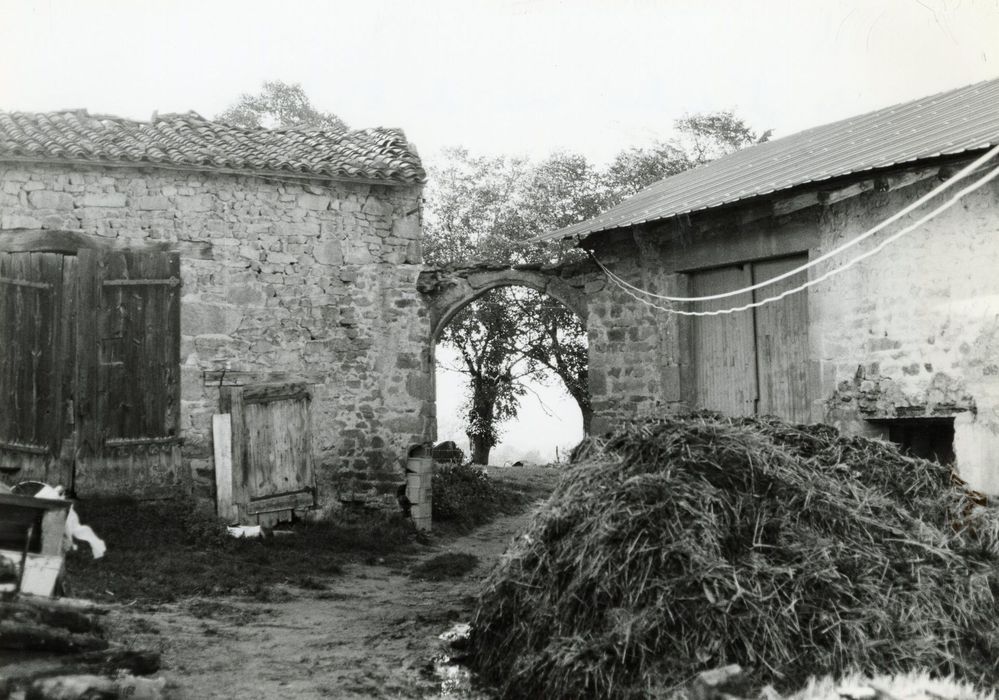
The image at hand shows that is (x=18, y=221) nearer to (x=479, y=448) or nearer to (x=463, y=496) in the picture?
(x=463, y=496)

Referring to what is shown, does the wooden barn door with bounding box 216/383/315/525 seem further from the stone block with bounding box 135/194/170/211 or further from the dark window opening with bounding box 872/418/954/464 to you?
the dark window opening with bounding box 872/418/954/464

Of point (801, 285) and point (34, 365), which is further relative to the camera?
point (34, 365)

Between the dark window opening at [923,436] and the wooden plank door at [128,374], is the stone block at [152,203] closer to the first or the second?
the wooden plank door at [128,374]

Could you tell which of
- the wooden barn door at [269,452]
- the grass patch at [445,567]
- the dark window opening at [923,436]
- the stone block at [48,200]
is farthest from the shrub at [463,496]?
the dark window opening at [923,436]

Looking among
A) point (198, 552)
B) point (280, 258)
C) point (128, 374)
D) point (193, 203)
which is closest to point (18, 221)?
point (193, 203)

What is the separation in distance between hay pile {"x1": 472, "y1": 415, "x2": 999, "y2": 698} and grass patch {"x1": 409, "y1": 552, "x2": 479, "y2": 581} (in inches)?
114

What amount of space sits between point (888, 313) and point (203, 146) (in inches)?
279

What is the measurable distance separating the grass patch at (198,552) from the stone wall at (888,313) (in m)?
3.40

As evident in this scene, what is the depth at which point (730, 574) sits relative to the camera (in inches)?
181

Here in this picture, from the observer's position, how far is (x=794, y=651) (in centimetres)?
440

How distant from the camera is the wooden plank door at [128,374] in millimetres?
9047

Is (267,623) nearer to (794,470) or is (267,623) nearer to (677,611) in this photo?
(677,611)

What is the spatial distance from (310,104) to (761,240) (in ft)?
57.4

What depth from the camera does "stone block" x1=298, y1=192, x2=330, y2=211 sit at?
33.0 ft
